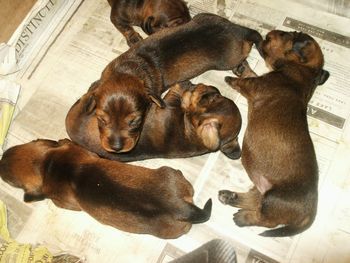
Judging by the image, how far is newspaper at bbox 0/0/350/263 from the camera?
6.46 feet

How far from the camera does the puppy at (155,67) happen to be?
5.94 ft

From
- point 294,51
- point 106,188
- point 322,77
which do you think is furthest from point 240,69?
point 106,188

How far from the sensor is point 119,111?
70.6 inches

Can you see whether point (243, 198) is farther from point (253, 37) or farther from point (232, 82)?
point (253, 37)

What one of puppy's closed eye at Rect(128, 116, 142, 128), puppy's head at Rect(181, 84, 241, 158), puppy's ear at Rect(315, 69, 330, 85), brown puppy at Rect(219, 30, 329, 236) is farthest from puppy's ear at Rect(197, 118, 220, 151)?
puppy's ear at Rect(315, 69, 330, 85)

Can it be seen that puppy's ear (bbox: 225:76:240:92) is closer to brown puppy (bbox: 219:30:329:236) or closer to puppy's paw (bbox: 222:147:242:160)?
brown puppy (bbox: 219:30:329:236)

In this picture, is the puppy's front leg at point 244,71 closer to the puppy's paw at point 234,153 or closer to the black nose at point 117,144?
the puppy's paw at point 234,153

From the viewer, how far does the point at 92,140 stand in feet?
6.53

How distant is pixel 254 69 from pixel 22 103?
1.29 meters

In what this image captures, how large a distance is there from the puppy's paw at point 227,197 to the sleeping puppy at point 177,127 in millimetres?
185

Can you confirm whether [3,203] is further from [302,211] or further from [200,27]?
[302,211]

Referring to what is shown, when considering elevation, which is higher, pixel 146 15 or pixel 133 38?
pixel 146 15

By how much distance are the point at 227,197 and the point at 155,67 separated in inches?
28.2

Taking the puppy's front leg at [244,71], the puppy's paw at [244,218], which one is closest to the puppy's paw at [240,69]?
the puppy's front leg at [244,71]
